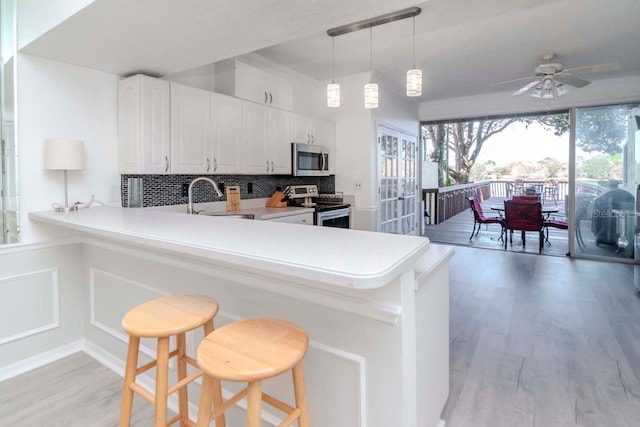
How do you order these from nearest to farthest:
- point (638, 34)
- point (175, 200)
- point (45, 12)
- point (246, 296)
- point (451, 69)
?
point (246, 296)
point (45, 12)
point (175, 200)
point (638, 34)
point (451, 69)

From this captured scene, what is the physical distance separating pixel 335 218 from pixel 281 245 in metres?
2.89

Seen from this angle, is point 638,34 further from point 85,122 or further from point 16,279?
point 16,279

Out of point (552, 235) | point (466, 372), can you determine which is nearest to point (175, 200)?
point (466, 372)

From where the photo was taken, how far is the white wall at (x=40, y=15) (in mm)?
1749

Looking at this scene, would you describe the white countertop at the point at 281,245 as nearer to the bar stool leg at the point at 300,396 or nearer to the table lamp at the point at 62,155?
the bar stool leg at the point at 300,396

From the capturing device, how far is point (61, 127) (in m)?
2.36

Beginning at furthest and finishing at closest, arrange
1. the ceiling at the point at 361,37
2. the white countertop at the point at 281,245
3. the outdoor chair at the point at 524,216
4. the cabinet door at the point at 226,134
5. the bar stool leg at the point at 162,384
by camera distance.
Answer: the outdoor chair at the point at 524,216 → the cabinet door at the point at 226,134 → the ceiling at the point at 361,37 → the bar stool leg at the point at 162,384 → the white countertop at the point at 281,245

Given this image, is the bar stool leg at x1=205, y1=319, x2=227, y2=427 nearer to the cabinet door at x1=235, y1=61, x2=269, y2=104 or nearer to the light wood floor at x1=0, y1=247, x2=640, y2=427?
the light wood floor at x1=0, y1=247, x2=640, y2=427

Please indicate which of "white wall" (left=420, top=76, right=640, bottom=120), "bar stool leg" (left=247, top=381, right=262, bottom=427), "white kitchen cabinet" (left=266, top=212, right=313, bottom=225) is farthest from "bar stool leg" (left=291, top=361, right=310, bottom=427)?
"white wall" (left=420, top=76, right=640, bottom=120)

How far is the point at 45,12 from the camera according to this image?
75.8 inches

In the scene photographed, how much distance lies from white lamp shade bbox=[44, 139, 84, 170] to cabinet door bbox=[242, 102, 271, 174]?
1453mm

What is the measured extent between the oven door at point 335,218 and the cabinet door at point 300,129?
3.09 feet

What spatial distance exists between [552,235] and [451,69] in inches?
191

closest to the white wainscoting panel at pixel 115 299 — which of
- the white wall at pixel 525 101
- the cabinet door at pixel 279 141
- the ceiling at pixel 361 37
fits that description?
the ceiling at pixel 361 37
